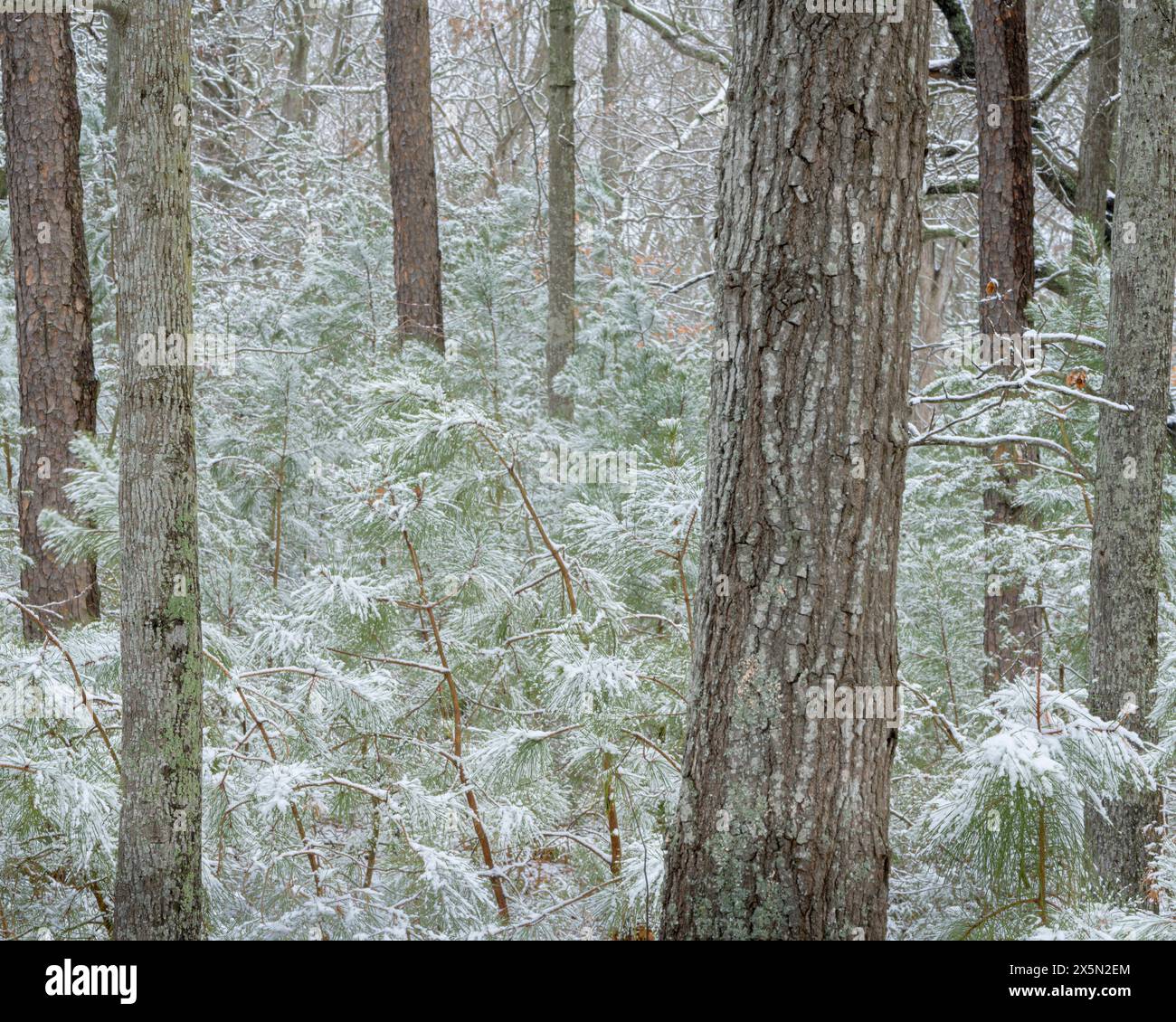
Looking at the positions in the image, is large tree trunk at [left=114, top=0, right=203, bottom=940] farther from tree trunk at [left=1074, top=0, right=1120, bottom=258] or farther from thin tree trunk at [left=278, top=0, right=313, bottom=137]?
thin tree trunk at [left=278, top=0, right=313, bottom=137]

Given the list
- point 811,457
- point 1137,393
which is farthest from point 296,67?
point 811,457

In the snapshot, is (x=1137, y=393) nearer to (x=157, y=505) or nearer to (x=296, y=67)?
(x=157, y=505)

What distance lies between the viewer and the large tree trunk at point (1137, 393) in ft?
13.6

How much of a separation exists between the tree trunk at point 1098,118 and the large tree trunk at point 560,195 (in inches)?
154

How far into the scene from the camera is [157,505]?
10.6ft

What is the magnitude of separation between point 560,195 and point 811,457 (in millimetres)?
7333

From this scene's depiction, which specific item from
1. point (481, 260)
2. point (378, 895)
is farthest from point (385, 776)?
point (481, 260)

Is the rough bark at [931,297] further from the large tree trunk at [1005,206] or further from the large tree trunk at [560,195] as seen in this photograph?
the large tree trunk at [1005,206]

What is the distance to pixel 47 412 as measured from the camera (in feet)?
18.0

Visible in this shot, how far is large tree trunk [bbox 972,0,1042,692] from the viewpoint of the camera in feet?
21.5

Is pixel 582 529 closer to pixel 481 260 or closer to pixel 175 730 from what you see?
pixel 175 730

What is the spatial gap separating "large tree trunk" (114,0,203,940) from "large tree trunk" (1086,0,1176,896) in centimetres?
332

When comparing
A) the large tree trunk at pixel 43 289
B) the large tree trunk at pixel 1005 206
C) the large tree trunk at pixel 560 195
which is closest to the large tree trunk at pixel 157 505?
the large tree trunk at pixel 43 289
